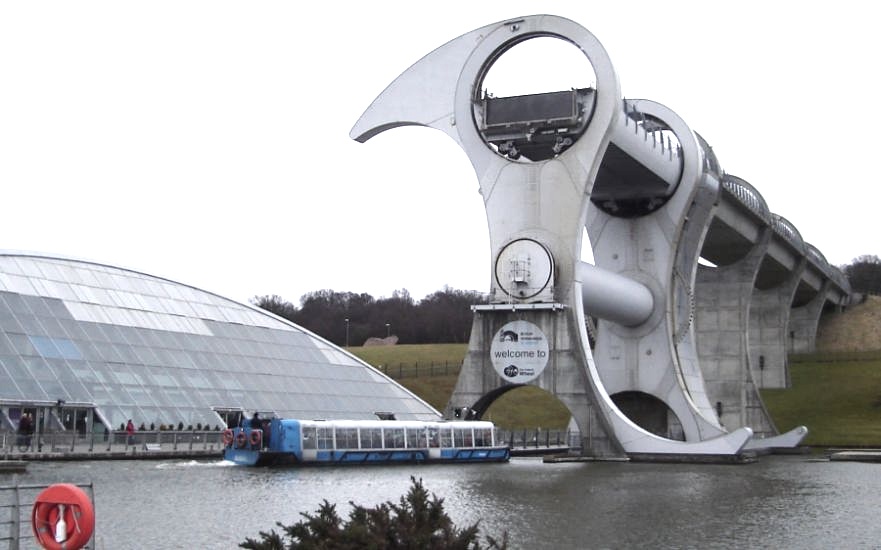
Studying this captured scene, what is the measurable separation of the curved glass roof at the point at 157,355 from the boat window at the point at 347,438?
29.9 feet

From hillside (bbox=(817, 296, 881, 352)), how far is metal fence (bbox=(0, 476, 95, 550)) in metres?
88.7

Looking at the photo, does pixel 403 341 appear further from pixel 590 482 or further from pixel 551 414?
pixel 590 482

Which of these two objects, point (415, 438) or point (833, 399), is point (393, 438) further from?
point (833, 399)

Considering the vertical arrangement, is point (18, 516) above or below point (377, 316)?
below

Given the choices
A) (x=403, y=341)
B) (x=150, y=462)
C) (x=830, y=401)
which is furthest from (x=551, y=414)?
(x=403, y=341)

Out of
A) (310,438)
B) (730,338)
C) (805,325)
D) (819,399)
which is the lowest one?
(310,438)

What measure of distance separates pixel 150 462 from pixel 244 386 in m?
13.8

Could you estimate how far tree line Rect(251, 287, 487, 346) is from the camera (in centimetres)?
15138

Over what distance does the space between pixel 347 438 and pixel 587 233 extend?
21439mm

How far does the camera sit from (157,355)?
51.6 meters

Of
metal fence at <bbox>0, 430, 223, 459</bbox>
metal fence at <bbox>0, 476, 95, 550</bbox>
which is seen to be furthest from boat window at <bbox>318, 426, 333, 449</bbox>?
metal fence at <bbox>0, 476, 95, 550</bbox>

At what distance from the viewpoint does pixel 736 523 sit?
24500 mm

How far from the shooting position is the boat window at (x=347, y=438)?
42.1 m

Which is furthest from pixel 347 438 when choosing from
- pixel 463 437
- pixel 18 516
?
pixel 18 516
